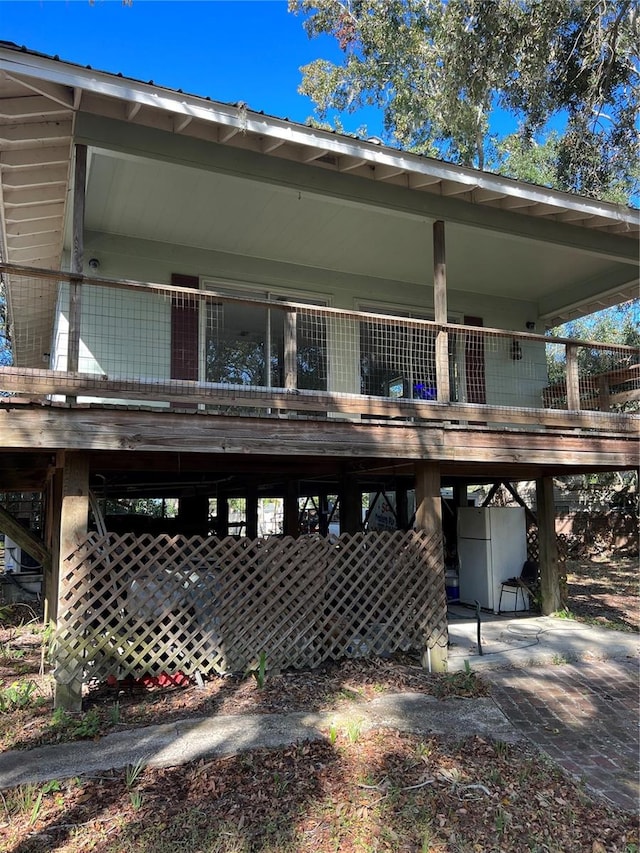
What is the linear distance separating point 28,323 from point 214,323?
5227 mm

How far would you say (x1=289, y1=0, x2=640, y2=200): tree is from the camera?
10.9 metres

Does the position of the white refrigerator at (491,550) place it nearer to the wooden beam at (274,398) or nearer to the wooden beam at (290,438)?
the wooden beam at (290,438)

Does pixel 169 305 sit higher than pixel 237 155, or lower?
lower

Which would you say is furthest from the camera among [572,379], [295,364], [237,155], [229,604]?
[572,379]

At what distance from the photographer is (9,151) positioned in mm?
6234

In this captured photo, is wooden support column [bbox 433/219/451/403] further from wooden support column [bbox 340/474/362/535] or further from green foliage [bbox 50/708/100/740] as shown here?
green foliage [bbox 50/708/100/740]

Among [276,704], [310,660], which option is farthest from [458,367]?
[276,704]

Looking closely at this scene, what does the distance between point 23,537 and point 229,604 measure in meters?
2.73

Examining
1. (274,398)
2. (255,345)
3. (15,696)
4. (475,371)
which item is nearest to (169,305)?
(255,345)

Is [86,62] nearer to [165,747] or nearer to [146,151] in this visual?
[146,151]

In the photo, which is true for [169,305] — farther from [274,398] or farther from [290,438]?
[290,438]

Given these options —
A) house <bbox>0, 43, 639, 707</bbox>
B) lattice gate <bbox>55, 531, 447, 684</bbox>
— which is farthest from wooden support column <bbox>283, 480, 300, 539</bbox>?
lattice gate <bbox>55, 531, 447, 684</bbox>

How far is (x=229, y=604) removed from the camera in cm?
586

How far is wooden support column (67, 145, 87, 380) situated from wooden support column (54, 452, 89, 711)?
0.88 m
